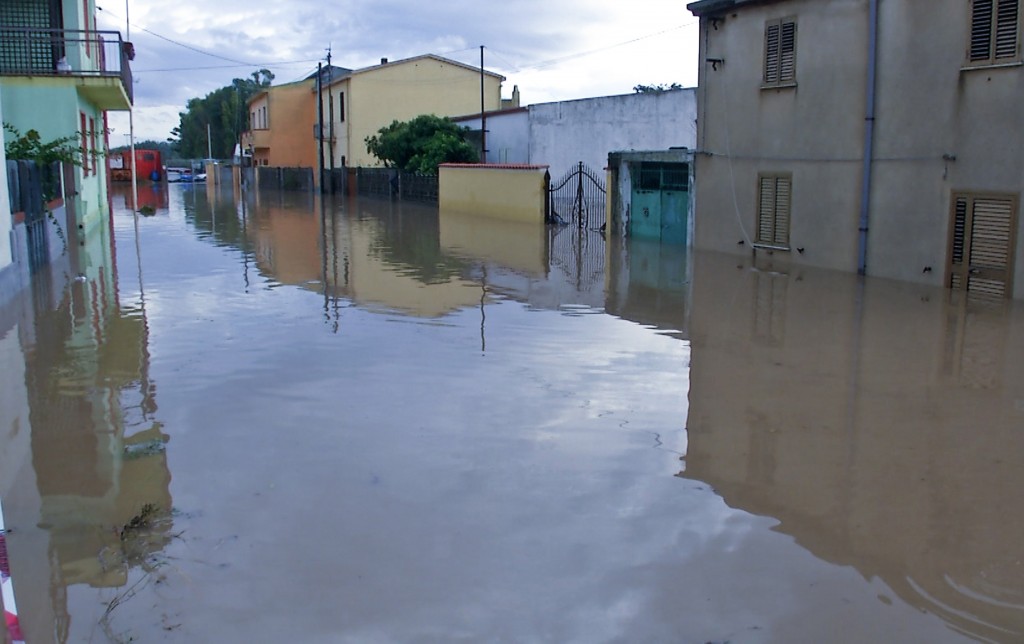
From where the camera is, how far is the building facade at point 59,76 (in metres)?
22.5

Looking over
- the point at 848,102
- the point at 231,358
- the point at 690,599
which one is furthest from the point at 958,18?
the point at 690,599

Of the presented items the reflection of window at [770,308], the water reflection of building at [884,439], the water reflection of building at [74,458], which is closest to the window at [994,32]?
the water reflection of building at [884,439]

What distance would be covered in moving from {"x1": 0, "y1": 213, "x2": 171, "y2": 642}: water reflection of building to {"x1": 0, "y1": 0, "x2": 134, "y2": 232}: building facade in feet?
35.0

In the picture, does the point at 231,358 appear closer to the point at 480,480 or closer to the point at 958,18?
the point at 480,480

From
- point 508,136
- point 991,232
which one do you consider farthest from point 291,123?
point 991,232

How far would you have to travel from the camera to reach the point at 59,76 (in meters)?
22.6

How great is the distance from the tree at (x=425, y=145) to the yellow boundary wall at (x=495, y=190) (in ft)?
7.66

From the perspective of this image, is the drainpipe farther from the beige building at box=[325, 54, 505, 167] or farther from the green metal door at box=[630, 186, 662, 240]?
the beige building at box=[325, 54, 505, 167]

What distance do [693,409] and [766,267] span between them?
10.5 metres

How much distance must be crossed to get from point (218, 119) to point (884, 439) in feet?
405

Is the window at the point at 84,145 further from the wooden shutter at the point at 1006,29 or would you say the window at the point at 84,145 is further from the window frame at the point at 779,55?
the wooden shutter at the point at 1006,29

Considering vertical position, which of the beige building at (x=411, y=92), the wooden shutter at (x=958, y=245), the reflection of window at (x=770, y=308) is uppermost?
the beige building at (x=411, y=92)

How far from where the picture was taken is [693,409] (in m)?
8.37

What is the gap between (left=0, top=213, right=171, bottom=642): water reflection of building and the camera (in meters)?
5.15
